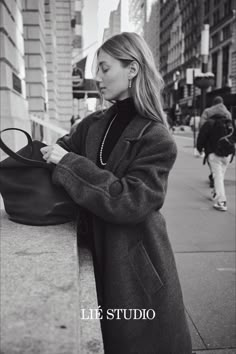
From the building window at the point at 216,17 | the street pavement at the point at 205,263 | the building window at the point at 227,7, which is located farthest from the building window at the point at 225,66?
the street pavement at the point at 205,263

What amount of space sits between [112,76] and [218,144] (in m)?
5.87

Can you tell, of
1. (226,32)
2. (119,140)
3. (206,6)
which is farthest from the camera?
(206,6)

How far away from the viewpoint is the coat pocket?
1625 mm

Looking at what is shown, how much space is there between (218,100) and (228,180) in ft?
7.67

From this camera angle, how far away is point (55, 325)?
85 centimetres

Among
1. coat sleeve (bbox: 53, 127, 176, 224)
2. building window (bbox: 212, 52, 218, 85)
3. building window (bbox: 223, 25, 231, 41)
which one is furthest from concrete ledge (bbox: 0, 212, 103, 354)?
building window (bbox: 212, 52, 218, 85)

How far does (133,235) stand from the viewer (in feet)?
5.37

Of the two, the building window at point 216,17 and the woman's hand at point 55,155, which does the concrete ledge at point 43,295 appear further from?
the building window at point 216,17

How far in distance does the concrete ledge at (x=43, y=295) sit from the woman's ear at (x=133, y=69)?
782 mm

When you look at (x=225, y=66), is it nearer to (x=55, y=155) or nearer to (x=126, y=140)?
(x=126, y=140)

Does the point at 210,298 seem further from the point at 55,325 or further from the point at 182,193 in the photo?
the point at 182,193

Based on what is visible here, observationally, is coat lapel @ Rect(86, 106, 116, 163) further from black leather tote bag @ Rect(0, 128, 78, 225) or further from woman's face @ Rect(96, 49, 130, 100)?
black leather tote bag @ Rect(0, 128, 78, 225)

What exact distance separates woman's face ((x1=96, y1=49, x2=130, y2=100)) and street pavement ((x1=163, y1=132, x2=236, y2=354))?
1.93m

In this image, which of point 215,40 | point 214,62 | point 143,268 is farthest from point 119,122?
point 215,40
